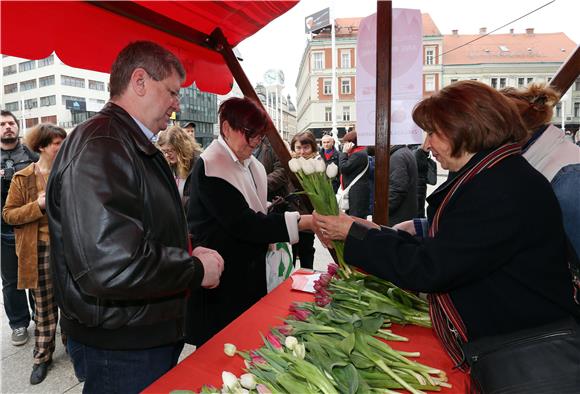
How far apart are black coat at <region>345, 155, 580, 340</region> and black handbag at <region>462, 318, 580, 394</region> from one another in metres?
0.08

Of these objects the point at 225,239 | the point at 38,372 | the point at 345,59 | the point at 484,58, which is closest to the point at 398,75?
the point at 225,239

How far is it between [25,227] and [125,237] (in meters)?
2.36

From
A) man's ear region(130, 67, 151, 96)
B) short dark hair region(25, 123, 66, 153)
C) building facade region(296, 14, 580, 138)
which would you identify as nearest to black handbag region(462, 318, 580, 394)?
man's ear region(130, 67, 151, 96)

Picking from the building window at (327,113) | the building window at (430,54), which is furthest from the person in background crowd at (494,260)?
the building window at (327,113)

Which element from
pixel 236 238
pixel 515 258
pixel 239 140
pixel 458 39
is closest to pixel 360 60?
pixel 239 140

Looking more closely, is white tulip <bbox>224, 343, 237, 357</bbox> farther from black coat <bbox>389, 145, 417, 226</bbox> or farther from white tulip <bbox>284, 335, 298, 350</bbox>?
black coat <bbox>389, 145, 417, 226</bbox>

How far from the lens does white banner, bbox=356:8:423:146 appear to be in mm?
2357

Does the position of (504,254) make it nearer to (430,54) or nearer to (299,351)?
(299,351)

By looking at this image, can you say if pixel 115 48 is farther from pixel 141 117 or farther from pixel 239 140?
pixel 141 117

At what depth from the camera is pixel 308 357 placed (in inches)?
45.8

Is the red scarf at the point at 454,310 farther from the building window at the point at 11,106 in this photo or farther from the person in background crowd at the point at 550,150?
the building window at the point at 11,106

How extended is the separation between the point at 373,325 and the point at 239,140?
48.0 inches

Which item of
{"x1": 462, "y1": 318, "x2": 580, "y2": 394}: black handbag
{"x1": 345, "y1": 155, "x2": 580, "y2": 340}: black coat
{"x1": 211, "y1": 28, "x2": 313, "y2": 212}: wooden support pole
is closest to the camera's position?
{"x1": 462, "y1": 318, "x2": 580, "y2": 394}: black handbag

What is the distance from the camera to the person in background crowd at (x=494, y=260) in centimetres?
100
